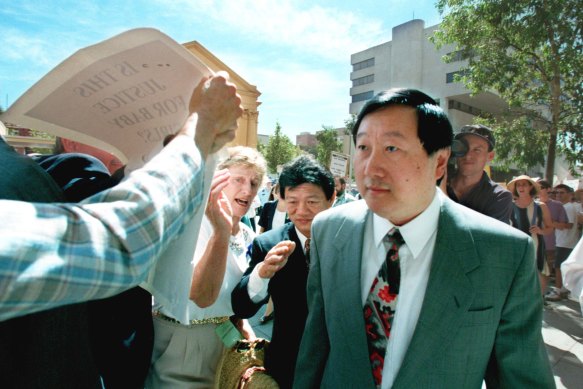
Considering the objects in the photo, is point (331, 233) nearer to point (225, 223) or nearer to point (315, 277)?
point (315, 277)

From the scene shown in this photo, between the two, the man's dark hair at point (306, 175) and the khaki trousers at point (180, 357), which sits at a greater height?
the man's dark hair at point (306, 175)

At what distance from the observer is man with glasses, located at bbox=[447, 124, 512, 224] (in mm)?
2988

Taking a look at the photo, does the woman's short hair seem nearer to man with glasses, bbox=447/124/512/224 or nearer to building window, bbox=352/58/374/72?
man with glasses, bbox=447/124/512/224

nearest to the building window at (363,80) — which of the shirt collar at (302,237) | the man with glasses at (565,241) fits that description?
the man with glasses at (565,241)

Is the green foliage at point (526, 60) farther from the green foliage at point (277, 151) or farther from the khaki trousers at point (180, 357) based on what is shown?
the green foliage at point (277, 151)

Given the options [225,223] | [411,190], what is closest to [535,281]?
[411,190]

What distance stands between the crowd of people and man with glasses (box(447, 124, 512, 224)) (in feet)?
4.58

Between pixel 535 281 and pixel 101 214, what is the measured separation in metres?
1.44

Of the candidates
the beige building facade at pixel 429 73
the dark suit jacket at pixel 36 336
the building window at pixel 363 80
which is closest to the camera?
the dark suit jacket at pixel 36 336

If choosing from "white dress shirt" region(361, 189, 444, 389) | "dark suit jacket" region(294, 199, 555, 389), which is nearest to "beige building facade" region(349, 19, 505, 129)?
"white dress shirt" region(361, 189, 444, 389)

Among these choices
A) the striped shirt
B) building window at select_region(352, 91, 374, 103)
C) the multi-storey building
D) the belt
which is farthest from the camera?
building window at select_region(352, 91, 374, 103)

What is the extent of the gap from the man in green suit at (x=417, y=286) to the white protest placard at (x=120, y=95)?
779 millimetres

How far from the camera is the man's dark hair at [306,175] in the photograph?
229 centimetres

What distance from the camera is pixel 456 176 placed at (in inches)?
124
